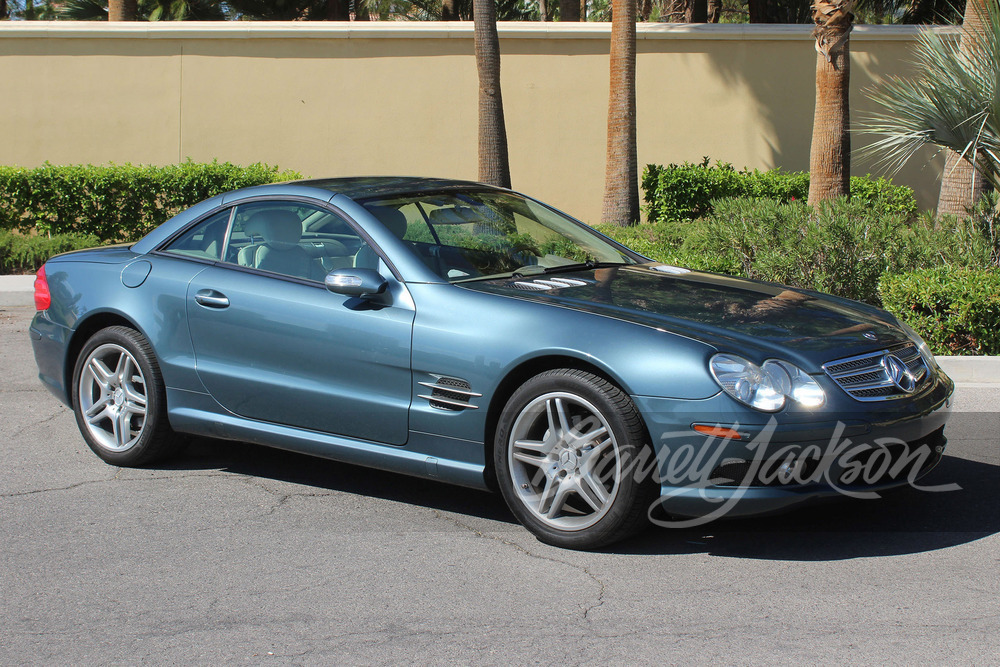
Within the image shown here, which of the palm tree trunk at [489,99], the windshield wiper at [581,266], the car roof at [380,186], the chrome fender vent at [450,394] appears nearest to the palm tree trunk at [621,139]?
the palm tree trunk at [489,99]

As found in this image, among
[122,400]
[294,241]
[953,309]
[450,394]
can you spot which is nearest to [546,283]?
[450,394]

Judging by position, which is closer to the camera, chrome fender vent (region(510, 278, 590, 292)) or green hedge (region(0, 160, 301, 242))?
chrome fender vent (region(510, 278, 590, 292))

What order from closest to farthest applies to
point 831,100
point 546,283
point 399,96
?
point 546,283 → point 831,100 → point 399,96

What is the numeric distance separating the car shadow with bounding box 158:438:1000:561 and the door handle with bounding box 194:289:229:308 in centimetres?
102

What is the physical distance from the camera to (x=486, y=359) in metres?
4.57

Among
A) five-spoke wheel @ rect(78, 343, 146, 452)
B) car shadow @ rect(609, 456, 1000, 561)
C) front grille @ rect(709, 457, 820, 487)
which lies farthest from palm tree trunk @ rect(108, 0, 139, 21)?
front grille @ rect(709, 457, 820, 487)

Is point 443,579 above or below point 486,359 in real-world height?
below

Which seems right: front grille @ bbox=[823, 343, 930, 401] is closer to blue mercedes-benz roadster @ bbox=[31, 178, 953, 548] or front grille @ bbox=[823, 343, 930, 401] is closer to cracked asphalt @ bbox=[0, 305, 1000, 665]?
blue mercedes-benz roadster @ bbox=[31, 178, 953, 548]

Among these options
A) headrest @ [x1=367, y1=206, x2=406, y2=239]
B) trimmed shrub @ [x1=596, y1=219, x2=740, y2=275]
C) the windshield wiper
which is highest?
headrest @ [x1=367, y1=206, x2=406, y2=239]

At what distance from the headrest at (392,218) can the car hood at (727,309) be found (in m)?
0.52

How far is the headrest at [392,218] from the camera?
5.18 metres

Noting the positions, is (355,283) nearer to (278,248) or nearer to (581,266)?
(278,248)

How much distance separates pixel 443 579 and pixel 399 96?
48.5 feet

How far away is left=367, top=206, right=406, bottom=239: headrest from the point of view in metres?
5.18
